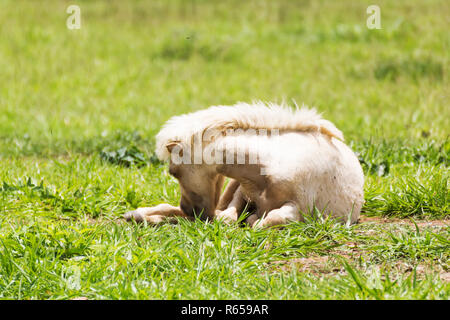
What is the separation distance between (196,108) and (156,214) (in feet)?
16.3

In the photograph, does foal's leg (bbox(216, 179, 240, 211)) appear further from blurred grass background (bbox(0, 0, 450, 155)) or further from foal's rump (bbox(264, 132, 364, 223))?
blurred grass background (bbox(0, 0, 450, 155))

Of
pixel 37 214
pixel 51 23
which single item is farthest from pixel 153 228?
pixel 51 23

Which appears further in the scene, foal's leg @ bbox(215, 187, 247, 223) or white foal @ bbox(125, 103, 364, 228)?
foal's leg @ bbox(215, 187, 247, 223)

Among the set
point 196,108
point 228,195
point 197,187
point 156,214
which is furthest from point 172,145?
point 196,108

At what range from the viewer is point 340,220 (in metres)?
4.91

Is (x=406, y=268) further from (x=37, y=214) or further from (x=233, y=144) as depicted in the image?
(x=37, y=214)

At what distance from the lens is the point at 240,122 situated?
4.86 m

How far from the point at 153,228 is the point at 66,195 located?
1311mm

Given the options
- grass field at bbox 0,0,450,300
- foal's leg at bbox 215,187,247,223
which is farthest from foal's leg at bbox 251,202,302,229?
foal's leg at bbox 215,187,247,223

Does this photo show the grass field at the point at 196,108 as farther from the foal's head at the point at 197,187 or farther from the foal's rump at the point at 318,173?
the foal's head at the point at 197,187

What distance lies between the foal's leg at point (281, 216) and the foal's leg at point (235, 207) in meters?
0.23

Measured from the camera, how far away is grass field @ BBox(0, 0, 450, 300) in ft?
12.6

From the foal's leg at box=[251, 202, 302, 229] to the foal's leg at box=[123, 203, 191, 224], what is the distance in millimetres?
749

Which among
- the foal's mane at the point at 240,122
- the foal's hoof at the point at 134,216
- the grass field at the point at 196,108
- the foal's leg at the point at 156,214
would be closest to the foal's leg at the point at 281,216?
the grass field at the point at 196,108
